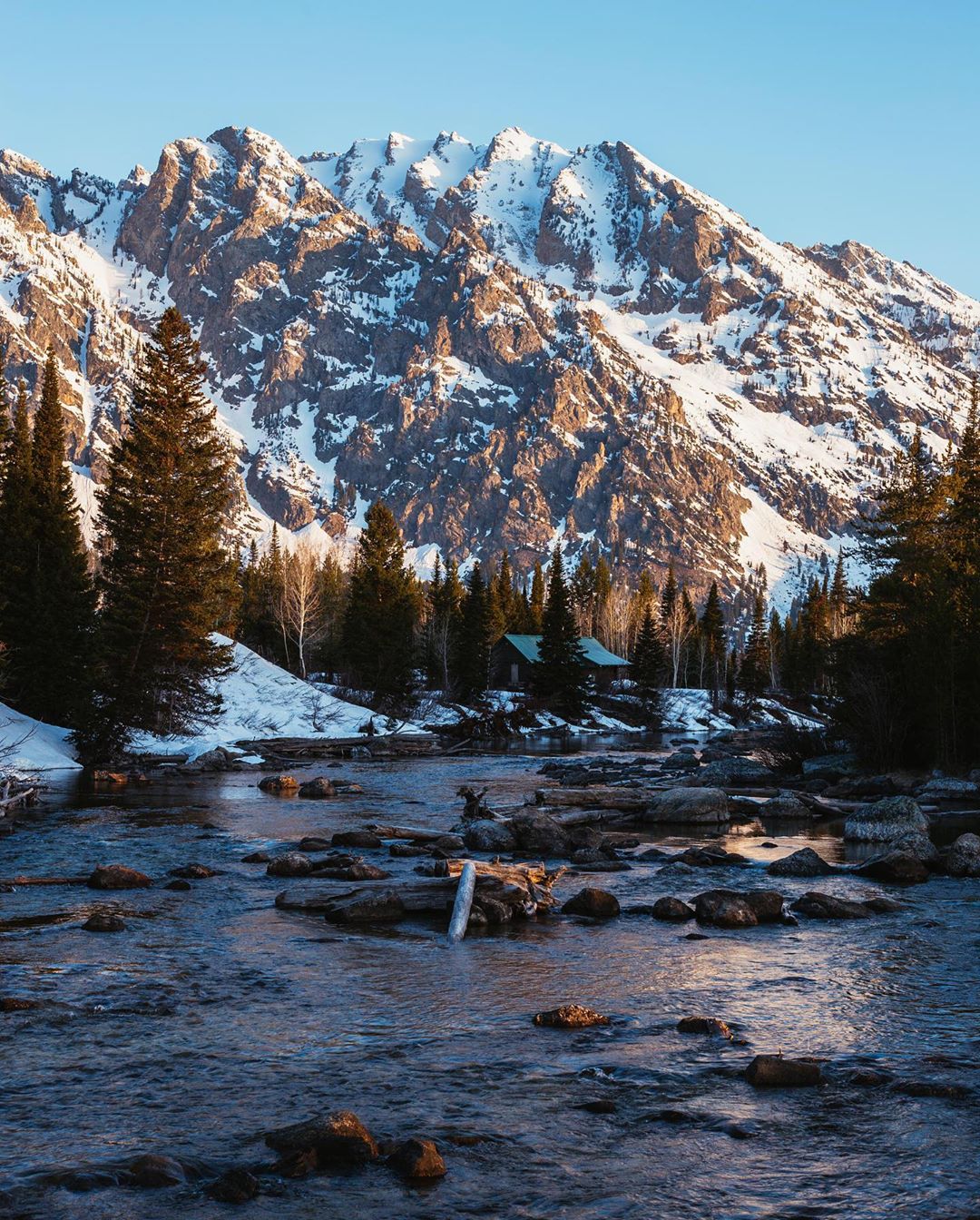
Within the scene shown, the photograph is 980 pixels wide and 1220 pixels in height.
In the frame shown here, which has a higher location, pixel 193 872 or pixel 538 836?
pixel 538 836

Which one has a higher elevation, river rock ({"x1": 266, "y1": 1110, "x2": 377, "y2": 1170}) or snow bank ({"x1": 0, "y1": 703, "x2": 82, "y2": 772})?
snow bank ({"x1": 0, "y1": 703, "x2": 82, "y2": 772})

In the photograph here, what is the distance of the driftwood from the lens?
586 inches

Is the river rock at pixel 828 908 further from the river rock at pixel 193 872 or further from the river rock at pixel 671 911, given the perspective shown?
the river rock at pixel 193 872

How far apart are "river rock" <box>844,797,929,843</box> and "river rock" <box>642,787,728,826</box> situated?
375 centimetres

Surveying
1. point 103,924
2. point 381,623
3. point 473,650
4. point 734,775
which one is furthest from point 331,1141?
point 473,650

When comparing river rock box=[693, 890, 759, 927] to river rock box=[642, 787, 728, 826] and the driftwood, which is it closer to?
the driftwood

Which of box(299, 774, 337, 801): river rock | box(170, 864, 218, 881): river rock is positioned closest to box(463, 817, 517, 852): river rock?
box(170, 864, 218, 881): river rock

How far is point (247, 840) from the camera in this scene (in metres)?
23.1

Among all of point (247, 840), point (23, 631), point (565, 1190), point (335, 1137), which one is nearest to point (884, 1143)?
point (565, 1190)

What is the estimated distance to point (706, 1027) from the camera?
10.9 meters

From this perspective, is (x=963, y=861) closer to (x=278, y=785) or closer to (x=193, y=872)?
(x=193, y=872)

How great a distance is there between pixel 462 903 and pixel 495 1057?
5401mm

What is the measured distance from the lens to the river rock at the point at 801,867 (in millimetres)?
20188

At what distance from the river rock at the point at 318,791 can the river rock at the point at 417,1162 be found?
2443 centimetres
